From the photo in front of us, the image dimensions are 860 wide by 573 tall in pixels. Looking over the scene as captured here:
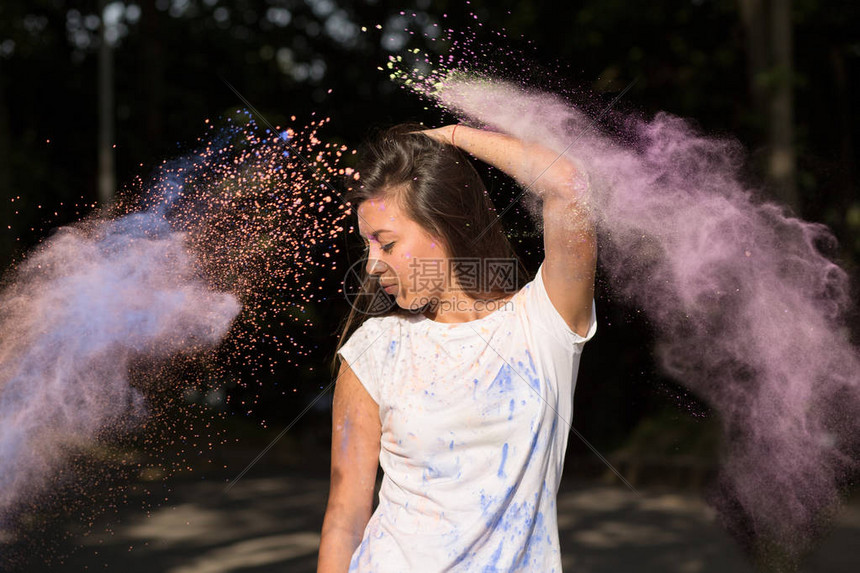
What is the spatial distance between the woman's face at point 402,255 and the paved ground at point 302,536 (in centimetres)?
396

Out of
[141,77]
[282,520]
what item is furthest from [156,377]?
[141,77]

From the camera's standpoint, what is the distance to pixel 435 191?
2.30 meters

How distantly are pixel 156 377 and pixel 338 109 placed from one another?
6446 mm

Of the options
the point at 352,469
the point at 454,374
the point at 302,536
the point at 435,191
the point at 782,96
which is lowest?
the point at 302,536

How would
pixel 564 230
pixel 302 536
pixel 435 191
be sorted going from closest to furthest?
pixel 564 230 → pixel 435 191 → pixel 302 536

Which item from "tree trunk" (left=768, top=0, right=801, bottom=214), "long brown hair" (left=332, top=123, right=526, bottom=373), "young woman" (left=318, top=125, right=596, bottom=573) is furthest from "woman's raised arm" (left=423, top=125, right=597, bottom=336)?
"tree trunk" (left=768, top=0, right=801, bottom=214)

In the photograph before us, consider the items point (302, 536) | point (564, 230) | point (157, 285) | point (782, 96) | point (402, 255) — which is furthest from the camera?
point (782, 96)

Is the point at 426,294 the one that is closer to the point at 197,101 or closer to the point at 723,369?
the point at 723,369

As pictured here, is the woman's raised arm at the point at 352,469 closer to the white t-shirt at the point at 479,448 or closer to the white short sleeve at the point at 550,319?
the white t-shirt at the point at 479,448

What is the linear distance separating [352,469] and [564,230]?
30.5 inches

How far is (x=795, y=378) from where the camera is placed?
9.43 feet

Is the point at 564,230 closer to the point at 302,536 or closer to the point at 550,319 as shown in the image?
the point at 550,319

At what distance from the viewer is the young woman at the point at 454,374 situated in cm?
202

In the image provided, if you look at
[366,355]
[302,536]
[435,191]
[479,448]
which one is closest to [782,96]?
[302,536]
